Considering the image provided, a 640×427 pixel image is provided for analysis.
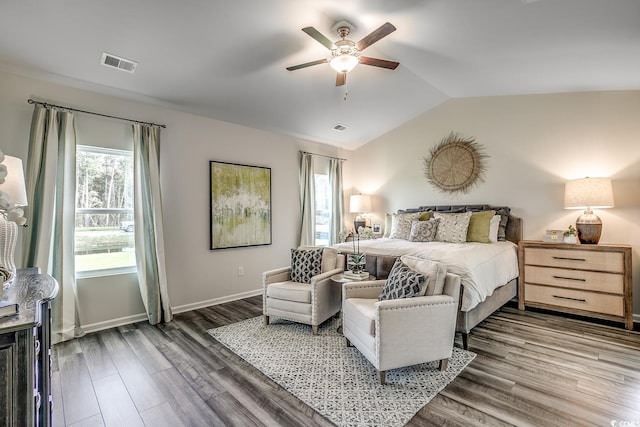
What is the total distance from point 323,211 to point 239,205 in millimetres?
1907

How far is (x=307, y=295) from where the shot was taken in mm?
3156

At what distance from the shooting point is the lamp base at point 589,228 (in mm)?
3576

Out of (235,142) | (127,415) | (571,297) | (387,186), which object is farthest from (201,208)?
(571,297)

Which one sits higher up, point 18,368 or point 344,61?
point 344,61

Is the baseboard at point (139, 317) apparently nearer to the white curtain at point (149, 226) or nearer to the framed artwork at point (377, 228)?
the white curtain at point (149, 226)

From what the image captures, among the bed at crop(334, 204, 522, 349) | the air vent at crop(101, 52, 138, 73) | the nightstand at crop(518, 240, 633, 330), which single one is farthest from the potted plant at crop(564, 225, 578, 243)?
the air vent at crop(101, 52, 138, 73)

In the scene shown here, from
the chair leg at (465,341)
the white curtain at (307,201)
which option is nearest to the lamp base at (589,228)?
the chair leg at (465,341)


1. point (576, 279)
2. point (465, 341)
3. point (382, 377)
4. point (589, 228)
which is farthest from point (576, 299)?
point (382, 377)

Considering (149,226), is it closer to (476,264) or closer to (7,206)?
(7,206)

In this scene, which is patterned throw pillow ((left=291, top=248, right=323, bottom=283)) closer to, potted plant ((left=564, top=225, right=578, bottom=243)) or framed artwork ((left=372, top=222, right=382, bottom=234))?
framed artwork ((left=372, top=222, right=382, bottom=234))

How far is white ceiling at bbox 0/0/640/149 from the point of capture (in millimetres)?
2367

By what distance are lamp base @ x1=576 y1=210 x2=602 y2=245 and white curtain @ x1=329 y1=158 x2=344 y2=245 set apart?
361 cm

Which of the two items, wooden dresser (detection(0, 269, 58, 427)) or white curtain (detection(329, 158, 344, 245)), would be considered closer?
wooden dresser (detection(0, 269, 58, 427))

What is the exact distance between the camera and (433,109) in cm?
523
